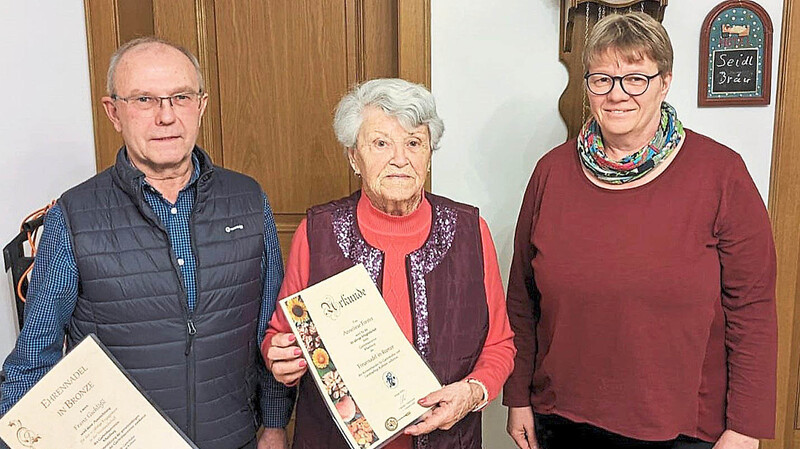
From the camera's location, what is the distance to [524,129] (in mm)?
2098

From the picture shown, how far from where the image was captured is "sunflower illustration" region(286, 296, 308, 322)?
48.4 inches

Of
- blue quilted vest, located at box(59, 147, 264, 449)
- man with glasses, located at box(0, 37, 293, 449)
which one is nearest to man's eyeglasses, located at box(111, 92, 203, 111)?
man with glasses, located at box(0, 37, 293, 449)

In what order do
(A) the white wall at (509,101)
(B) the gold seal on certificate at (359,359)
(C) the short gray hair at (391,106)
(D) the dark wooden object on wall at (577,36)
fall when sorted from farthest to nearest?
1. (A) the white wall at (509,101)
2. (D) the dark wooden object on wall at (577,36)
3. (C) the short gray hair at (391,106)
4. (B) the gold seal on certificate at (359,359)

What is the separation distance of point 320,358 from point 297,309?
0.10 m

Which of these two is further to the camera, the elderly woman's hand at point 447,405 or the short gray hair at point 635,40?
the short gray hair at point 635,40

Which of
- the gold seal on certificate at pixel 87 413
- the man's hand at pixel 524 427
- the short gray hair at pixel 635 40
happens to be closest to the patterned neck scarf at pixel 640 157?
the short gray hair at pixel 635 40

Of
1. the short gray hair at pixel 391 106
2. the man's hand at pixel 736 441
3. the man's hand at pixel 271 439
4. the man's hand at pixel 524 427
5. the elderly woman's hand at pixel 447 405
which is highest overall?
the short gray hair at pixel 391 106

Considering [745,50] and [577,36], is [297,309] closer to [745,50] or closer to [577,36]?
[577,36]

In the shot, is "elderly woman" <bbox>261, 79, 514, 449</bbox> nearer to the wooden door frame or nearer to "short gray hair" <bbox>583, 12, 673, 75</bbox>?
"short gray hair" <bbox>583, 12, 673, 75</bbox>

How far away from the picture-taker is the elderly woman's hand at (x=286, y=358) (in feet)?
4.29

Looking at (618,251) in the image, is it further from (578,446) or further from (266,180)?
(266,180)

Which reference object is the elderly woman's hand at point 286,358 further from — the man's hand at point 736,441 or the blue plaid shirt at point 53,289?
the man's hand at point 736,441

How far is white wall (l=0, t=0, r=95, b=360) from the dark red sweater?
1385mm

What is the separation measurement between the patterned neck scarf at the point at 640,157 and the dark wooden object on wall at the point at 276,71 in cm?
89
